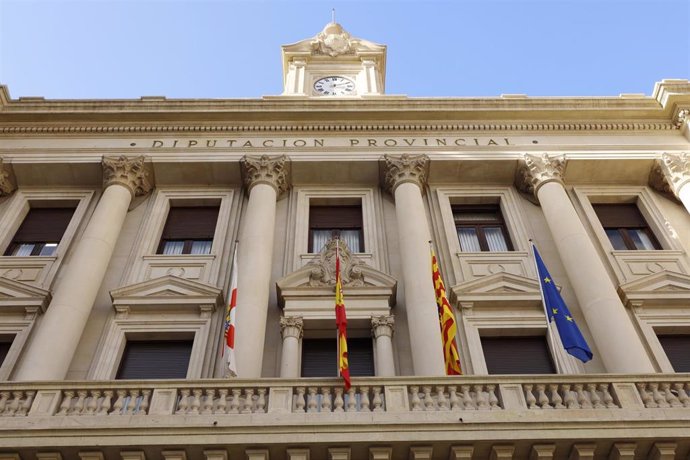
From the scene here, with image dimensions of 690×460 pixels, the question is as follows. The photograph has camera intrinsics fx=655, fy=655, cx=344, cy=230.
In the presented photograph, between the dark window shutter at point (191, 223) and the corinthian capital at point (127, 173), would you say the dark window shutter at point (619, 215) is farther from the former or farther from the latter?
the corinthian capital at point (127, 173)

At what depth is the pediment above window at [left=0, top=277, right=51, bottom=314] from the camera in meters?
16.1

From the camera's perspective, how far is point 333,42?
28.5 metres

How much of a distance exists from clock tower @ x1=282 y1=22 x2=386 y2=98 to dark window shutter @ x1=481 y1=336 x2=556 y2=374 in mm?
13153

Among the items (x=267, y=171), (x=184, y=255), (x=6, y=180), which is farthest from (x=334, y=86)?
(x=6, y=180)

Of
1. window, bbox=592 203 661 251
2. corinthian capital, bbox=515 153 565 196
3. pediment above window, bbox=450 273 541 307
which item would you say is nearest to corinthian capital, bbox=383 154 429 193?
corinthian capital, bbox=515 153 565 196

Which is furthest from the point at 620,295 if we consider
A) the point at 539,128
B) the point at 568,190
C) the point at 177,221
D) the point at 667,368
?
the point at 177,221

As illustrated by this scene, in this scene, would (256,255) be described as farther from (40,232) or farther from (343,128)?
(40,232)

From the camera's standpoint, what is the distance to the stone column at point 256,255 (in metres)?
14.3

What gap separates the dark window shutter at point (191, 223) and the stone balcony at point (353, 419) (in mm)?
7808

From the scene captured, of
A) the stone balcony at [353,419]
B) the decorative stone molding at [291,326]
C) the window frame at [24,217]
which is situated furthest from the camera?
the window frame at [24,217]

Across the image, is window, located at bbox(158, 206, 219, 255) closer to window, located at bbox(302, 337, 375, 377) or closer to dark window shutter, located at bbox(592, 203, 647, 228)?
window, located at bbox(302, 337, 375, 377)

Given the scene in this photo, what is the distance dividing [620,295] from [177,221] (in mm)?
12583

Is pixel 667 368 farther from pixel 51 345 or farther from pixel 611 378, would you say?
pixel 51 345

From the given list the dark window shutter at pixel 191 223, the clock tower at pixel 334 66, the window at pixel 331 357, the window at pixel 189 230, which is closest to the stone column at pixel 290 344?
the window at pixel 331 357
